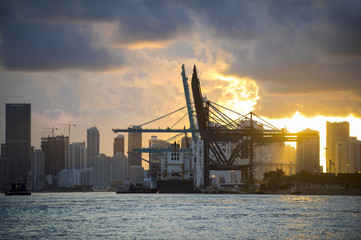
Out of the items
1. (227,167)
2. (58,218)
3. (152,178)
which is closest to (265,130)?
(227,167)

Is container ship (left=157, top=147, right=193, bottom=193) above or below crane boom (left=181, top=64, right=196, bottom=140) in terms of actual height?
below

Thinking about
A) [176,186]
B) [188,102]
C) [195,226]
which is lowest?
[195,226]

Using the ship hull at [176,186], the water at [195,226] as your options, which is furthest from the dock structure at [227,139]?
the water at [195,226]

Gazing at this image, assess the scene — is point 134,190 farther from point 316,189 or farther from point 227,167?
point 316,189

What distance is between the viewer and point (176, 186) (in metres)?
164

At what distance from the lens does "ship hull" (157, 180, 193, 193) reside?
16291 cm

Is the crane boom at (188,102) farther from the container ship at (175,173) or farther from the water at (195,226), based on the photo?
the water at (195,226)

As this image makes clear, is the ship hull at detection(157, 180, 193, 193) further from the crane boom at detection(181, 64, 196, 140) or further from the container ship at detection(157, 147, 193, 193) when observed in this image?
the crane boom at detection(181, 64, 196, 140)

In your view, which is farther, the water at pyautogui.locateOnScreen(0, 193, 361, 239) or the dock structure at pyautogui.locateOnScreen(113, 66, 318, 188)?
the dock structure at pyautogui.locateOnScreen(113, 66, 318, 188)

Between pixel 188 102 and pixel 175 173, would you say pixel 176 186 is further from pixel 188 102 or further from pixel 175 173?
pixel 188 102

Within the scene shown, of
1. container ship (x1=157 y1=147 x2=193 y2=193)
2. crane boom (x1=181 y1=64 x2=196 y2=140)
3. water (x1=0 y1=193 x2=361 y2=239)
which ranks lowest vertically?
water (x1=0 y1=193 x2=361 y2=239)

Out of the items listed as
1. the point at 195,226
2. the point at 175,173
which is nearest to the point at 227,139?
the point at 175,173

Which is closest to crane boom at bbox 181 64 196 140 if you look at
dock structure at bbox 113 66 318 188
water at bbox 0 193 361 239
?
dock structure at bbox 113 66 318 188

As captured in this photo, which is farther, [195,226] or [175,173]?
[175,173]
